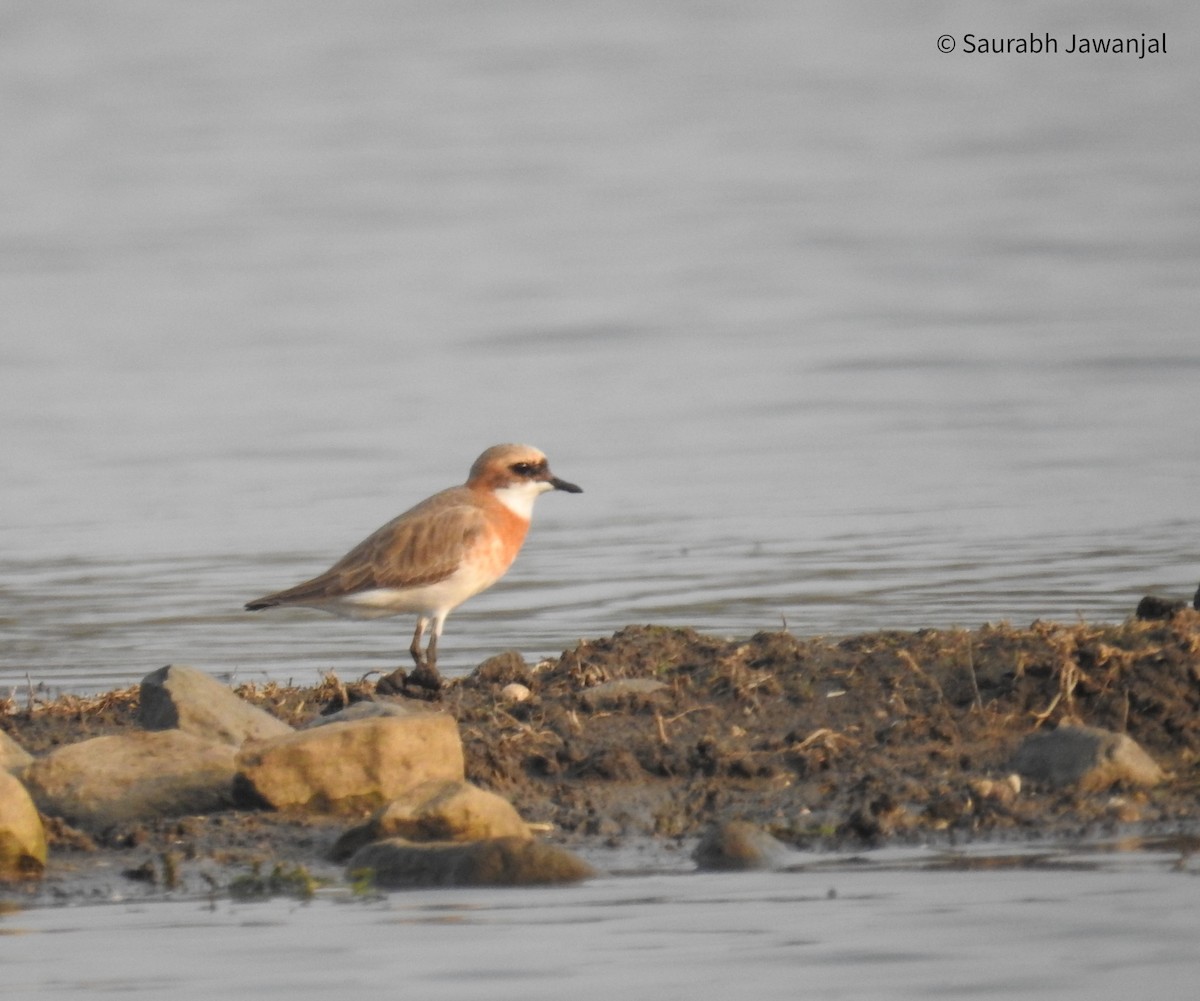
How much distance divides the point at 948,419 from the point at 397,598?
11.0 m

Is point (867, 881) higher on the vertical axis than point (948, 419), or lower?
lower

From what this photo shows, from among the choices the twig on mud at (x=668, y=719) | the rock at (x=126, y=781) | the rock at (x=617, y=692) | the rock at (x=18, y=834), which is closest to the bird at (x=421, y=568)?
the rock at (x=617, y=692)

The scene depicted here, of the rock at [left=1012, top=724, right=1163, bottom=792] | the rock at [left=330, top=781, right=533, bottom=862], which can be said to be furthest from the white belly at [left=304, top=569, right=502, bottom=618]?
the rock at [left=1012, top=724, right=1163, bottom=792]

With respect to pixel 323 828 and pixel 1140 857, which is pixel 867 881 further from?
pixel 323 828

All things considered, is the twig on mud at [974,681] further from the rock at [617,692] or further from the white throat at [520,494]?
the white throat at [520,494]

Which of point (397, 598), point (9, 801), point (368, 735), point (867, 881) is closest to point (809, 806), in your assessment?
point (867, 881)

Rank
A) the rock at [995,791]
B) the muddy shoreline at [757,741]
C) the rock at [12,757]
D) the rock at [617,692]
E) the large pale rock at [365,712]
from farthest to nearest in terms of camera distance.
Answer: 1. the rock at [617,692]
2. the large pale rock at [365,712]
3. the rock at [12,757]
4. the rock at [995,791]
5. the muddy shoreline at [757,741]

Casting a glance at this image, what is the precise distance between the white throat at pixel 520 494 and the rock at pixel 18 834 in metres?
4.87

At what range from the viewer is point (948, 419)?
73.0ft

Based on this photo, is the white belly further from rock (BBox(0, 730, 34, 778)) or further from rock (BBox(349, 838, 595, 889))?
rock (BBox(349, 838, 595, 889))

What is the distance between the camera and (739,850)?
26.6 ft

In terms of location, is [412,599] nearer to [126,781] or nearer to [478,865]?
[126,781]

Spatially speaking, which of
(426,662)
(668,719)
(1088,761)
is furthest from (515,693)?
(1088,761)

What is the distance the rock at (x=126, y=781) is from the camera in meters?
8.73
